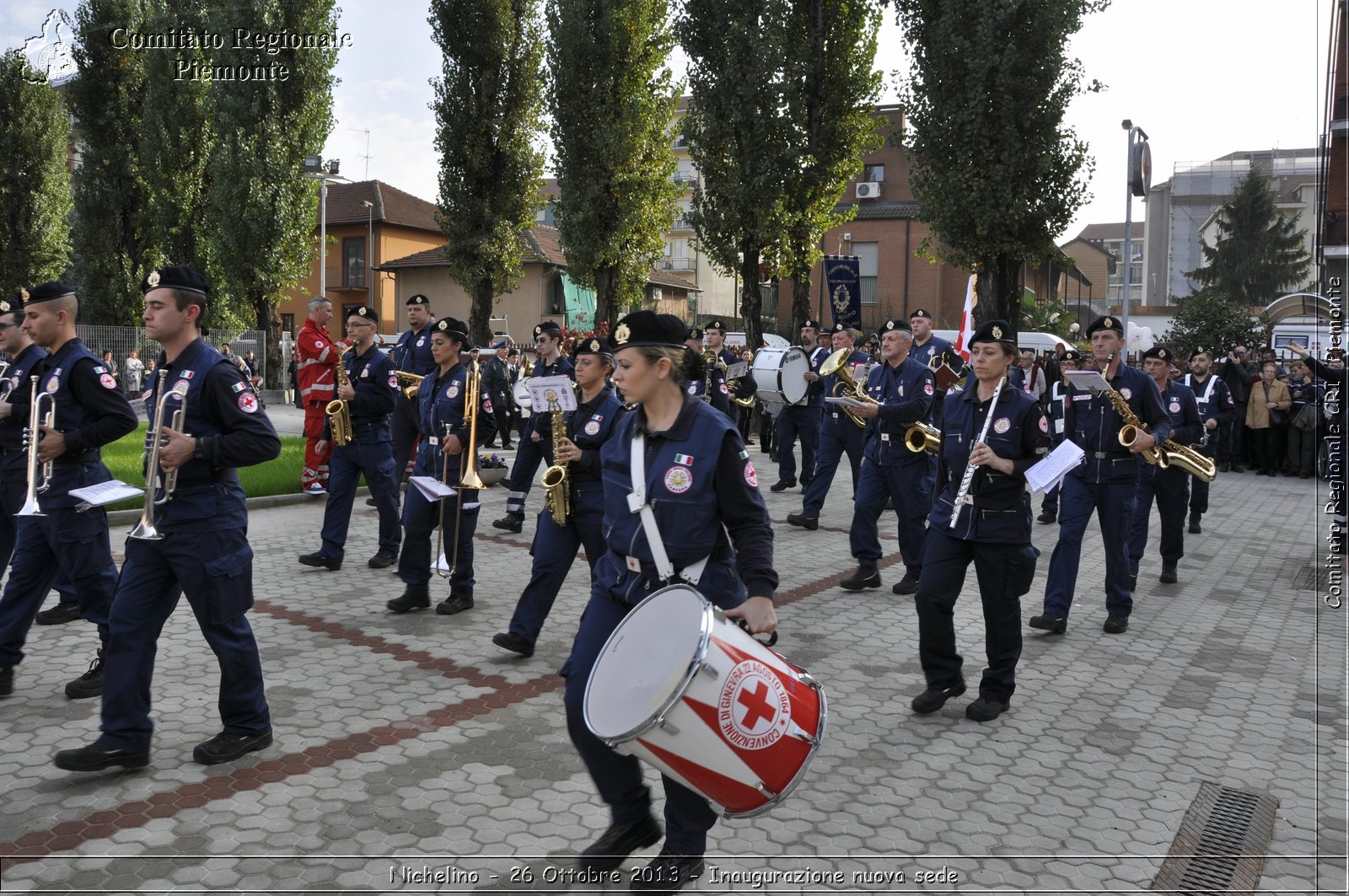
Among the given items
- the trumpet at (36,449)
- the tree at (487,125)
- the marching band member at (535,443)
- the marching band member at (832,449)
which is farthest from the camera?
the tree at (487,125)

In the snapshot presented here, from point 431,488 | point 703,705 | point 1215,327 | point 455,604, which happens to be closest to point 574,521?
point 431,488

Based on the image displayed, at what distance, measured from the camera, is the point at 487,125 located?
28.5 meters

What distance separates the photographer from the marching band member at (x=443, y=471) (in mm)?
7465

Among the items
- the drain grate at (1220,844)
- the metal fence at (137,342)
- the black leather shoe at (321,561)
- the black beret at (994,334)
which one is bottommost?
the drain grate at (1220,844)

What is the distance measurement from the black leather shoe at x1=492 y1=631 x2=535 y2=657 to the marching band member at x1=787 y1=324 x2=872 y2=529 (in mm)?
4740

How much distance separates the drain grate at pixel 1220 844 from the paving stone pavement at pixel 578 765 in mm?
55

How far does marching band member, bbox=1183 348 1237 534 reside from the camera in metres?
12.8

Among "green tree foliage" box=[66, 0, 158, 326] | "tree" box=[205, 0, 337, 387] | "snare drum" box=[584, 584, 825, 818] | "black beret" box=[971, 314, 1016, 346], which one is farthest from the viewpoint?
"green tree foliage" box=[66, 0, 158, 326]

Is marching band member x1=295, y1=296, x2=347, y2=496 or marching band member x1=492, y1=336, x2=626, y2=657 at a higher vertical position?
marching band member x1=295, y1=296, x2=347, y2=496

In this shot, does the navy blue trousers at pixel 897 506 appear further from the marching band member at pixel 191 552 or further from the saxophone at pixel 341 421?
the marching band member at pixel 191 552

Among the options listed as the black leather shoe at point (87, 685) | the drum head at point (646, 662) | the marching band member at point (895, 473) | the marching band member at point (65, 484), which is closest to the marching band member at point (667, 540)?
the drum head at point (646, 662)

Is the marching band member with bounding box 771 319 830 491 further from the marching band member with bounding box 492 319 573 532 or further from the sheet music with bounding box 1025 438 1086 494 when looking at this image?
the sheet music with bounding box 1025 438 1086 494

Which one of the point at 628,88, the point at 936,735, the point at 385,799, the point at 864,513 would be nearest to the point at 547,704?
the point at 385,799

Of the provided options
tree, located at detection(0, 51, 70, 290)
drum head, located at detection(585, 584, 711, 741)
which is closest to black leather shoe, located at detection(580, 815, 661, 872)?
drum head, located at detection(585, 584, 711, 741)
